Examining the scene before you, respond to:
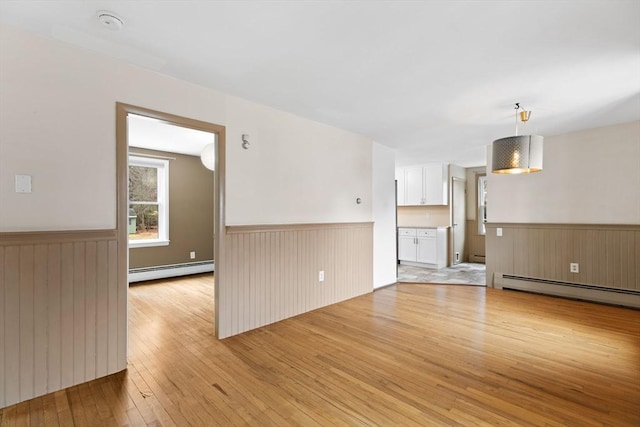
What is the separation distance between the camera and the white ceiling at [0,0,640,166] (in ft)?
5.70

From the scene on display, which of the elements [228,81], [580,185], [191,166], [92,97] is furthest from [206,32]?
[580,185]

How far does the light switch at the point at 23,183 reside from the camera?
1.93 meters

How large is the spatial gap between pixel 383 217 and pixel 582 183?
276 cm

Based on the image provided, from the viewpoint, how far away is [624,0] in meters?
1.64

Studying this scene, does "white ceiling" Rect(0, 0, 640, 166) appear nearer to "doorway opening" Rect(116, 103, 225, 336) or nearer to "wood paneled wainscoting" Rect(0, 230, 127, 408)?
"wood paneled wainscoting" Rect(0, 230, 127, 408)

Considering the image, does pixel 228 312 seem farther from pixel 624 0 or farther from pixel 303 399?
pixel 624 0

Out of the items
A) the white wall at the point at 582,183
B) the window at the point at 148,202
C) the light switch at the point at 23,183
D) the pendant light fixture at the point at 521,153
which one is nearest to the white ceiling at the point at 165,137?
the window at the point at 148,202

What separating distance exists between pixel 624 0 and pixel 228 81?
Result: 265cm

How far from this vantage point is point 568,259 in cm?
433

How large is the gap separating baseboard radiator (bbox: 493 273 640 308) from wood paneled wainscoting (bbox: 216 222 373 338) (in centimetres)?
226

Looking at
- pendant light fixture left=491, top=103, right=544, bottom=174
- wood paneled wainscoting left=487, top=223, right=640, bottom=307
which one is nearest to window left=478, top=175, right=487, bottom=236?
wood paneled wainscoting left=487, top=223, right=640, bottom=307

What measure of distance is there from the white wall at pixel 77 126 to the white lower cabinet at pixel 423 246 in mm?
4605

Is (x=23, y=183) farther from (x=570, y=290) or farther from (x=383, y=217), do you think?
(x=570, y=290)

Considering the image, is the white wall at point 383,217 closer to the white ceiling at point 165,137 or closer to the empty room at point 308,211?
the empty room at point 308,211
